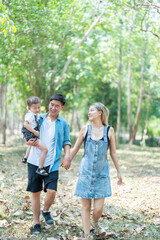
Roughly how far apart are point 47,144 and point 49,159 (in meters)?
0.22

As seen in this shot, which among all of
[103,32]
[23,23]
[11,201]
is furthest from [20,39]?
[11,201]

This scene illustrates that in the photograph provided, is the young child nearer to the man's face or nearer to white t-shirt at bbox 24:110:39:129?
white t-shirt at bbox 24:110:39:129

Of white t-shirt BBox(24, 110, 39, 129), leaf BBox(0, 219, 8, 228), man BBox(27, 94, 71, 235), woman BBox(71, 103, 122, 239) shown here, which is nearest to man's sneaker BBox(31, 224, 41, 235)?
man BBox(27, 94, 71, 235)

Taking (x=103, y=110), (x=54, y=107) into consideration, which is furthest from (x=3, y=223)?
(x=103, y=110)

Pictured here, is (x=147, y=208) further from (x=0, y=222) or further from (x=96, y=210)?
(x=0, y=222)

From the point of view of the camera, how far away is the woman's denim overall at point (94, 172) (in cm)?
371

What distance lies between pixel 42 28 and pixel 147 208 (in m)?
7.53

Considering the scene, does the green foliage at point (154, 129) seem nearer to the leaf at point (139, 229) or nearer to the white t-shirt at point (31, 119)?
the leaf at point (139, 229)

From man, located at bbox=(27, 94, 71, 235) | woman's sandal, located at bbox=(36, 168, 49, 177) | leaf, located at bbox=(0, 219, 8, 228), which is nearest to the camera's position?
→ woman's sandal, located at bbox=(36, 168, 49, 177)

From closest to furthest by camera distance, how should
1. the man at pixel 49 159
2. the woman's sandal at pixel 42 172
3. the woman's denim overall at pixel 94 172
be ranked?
the woman's denim overall at pixel 94 172 < the woman's sandal at pixel 42 172 < the man at pixel 49 159

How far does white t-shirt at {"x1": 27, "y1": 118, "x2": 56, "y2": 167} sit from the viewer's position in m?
3.97

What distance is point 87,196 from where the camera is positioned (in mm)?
3695

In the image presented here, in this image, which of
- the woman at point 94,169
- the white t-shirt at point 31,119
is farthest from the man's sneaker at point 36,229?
the white t-shirt at point 31,119

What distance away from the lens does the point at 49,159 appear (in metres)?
3.97
